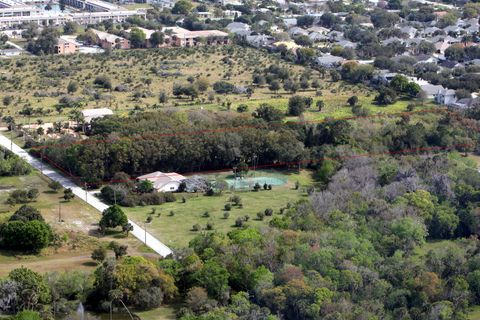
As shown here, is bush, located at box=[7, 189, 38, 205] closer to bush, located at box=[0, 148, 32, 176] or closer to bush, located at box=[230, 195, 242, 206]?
bush, located at box=[0, 148, 32, 176]

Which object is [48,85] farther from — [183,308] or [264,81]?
[183,308]

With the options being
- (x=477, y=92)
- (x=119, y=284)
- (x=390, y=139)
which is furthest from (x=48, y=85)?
(x=119, y=284)

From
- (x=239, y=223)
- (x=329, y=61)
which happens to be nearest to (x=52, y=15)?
(x=329, y=61)

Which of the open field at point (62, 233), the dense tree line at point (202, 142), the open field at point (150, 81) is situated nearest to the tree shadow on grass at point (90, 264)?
the open field at point (62, 233)

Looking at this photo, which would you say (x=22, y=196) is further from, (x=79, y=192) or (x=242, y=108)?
(x=242, y=108)

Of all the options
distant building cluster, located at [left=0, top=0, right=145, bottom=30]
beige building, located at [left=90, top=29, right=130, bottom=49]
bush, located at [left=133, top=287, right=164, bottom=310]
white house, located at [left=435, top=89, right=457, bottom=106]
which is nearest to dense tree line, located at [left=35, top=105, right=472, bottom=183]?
white house, located at [left=435, top=89, right=457, bottom=106]
